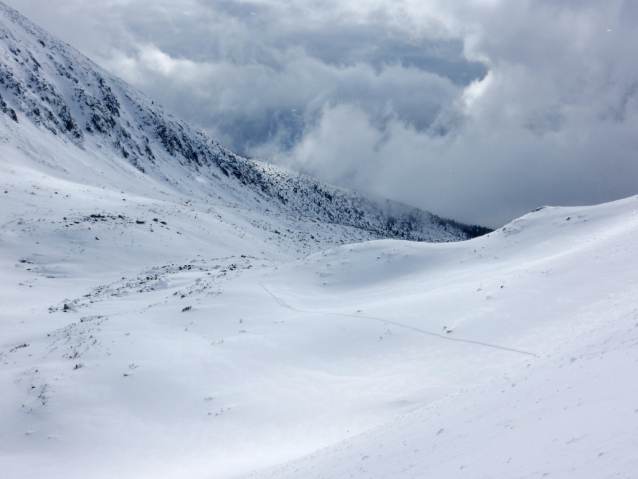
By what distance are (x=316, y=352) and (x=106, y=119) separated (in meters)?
88.2

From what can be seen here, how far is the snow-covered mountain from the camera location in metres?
7.04

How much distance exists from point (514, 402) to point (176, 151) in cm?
10414

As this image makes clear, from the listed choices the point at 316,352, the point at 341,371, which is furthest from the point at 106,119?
the point at 341,371

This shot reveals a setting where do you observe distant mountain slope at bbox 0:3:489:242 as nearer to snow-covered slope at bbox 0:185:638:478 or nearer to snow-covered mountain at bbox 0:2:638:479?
snow-covered mountain at bbox 0:2:638:479

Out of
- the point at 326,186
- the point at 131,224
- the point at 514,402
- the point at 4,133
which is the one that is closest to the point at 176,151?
the point at 4,133

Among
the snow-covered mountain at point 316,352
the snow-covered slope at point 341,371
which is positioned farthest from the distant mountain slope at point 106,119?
the snow-covered slope at point 341,371

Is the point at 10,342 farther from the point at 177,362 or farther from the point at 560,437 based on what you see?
the point at 560,437

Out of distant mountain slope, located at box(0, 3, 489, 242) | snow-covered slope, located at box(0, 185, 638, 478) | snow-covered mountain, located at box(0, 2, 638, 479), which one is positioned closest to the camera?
snow-covered slope, located at box(0, 185, 638, 478)

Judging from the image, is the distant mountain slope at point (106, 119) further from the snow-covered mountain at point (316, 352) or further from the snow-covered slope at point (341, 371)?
the snow-covered slope at point (341, 371)

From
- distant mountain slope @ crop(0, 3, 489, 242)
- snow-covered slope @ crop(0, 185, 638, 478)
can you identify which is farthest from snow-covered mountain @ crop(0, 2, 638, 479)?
distant mountain slope @ crop(0, 3, 489, 242)

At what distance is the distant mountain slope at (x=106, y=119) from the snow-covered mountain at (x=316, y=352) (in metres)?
36.7

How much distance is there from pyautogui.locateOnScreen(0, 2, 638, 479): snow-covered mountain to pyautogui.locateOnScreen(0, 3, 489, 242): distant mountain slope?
36726 millimetres

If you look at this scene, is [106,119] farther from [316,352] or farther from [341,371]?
[341,371]

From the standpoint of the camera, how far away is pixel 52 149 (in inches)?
2424
